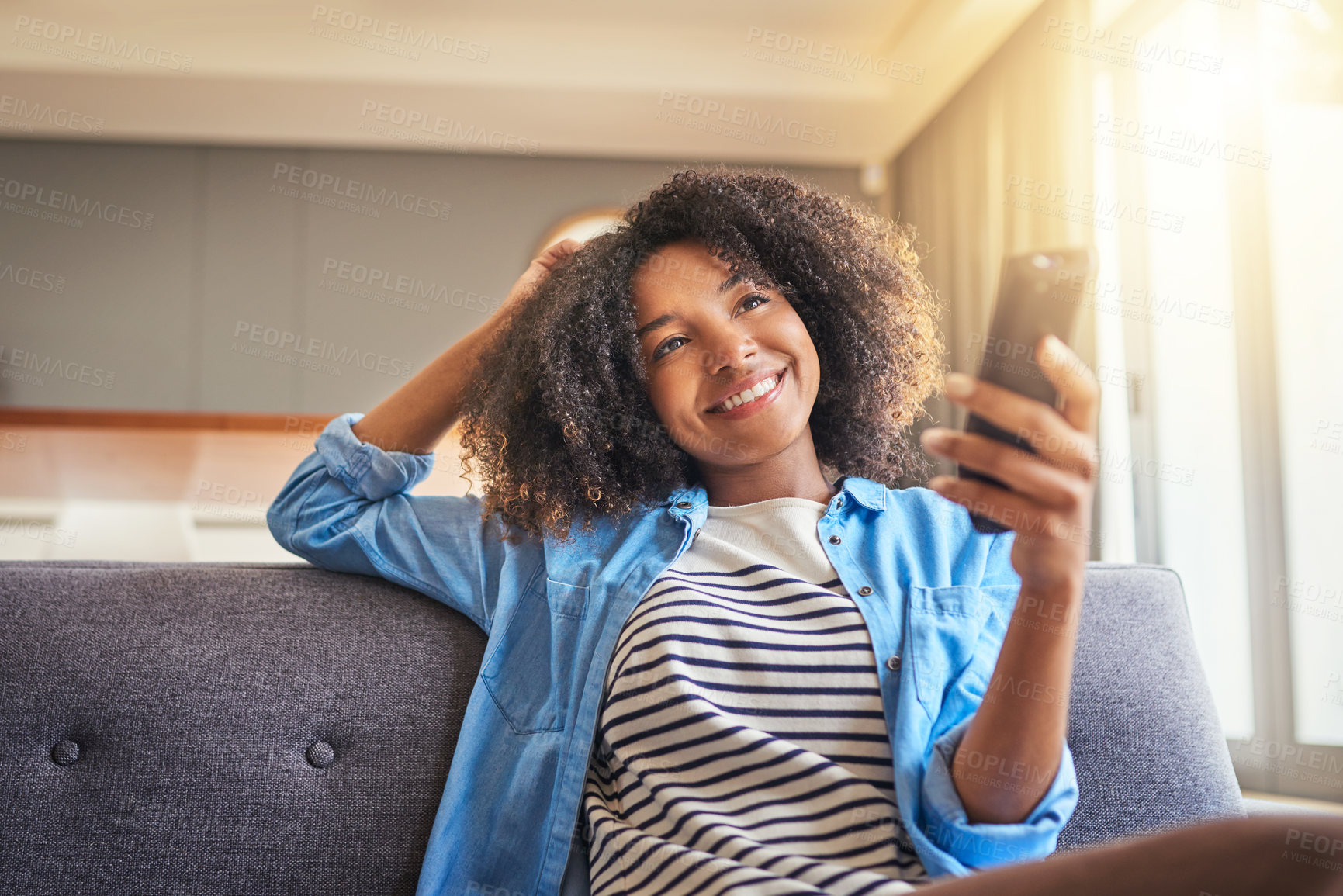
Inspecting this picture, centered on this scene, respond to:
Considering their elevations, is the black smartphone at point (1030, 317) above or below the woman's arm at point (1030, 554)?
above

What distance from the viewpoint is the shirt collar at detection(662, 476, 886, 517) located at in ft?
3.65

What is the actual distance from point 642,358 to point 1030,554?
0.58 meters

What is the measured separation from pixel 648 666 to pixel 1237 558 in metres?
2.03

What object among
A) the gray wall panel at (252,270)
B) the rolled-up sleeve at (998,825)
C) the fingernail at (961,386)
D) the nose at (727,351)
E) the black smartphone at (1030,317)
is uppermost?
the gray wall panel at (252,270)

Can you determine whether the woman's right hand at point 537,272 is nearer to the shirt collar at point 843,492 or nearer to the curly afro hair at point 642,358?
the curly afro hair at point 642,358

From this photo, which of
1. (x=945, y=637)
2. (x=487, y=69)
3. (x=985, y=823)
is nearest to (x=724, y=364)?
(x=945, y=637)

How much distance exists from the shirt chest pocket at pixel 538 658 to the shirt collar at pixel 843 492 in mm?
158

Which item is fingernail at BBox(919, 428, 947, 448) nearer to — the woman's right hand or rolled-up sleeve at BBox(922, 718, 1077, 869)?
rolled-up sleeve at BBox(922, 718, 1077, 869)

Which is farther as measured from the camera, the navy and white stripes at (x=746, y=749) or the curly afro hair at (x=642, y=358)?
the curly afro hair at (x=642, y=358)

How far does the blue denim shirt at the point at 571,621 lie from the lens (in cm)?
87

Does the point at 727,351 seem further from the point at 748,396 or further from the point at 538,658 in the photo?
the point at 538,658

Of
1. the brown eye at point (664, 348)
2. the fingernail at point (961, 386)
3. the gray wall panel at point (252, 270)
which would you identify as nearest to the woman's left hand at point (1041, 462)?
the fingernail at point (961, 386)

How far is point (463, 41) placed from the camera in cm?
382

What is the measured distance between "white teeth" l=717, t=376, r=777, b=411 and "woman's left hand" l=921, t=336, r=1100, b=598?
15.4 inches
